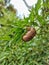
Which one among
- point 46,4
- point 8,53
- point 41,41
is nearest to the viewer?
point 46,4

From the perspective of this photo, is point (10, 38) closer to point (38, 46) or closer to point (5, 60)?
point (38, 46)

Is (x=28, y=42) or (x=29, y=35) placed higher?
(x=29, y=35)

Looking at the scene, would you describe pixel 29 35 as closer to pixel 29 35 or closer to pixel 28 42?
pixel 29 35

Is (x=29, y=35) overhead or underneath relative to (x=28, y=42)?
overhead

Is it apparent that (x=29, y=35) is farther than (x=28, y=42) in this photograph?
No

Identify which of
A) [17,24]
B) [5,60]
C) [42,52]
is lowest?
[5,60]

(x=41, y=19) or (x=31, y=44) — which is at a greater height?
(x=41, y=19)

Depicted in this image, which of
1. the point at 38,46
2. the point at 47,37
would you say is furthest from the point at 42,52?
the point at 47,37

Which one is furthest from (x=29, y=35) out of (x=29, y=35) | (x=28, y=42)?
(x=28, y=42)
